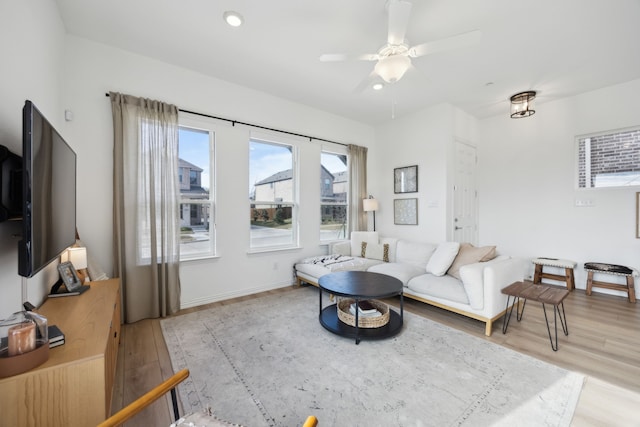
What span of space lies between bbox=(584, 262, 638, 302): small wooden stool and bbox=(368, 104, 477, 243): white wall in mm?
1924

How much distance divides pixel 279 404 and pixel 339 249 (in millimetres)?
2887

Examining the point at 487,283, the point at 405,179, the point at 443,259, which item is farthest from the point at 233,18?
the point at 405,179

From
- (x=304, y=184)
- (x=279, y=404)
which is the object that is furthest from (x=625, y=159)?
(x=279, y=404)

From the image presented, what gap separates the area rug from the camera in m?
1.60

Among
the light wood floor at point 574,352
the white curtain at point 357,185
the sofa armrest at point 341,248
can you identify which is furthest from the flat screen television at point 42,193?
the white curtain at point 357,185

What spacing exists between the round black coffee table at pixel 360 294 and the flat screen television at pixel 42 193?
6.58 ft

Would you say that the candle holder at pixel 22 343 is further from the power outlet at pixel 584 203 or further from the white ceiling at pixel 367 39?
the power outlet at pixel 584 203

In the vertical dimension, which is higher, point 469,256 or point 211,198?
point 211,198

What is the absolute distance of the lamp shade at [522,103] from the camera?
12.8ft

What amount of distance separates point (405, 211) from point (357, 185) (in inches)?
40.2

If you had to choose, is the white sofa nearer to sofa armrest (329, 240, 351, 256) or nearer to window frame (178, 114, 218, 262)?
sofa armrest (329, 240, 351, 256)

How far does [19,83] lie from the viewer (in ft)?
5.07

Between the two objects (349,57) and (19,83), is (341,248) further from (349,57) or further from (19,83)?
(19,83)

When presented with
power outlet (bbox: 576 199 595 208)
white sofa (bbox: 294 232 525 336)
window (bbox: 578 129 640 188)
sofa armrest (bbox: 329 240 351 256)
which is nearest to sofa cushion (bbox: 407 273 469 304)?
white sofa (bbox: 294 232 525 336)
